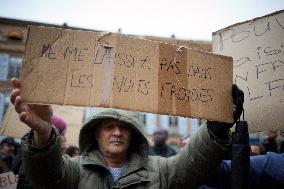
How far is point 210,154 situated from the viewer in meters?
1.95

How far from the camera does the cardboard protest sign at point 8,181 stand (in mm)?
3389

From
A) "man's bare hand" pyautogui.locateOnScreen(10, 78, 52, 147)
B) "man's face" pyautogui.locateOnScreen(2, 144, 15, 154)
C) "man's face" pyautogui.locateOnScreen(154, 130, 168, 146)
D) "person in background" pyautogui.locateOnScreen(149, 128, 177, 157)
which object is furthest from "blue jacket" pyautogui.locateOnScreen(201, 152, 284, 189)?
"man's face" pyautogui.locateOnScreen(2, 144, 15, 154)

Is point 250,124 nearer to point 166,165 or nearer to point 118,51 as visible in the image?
point 166,165

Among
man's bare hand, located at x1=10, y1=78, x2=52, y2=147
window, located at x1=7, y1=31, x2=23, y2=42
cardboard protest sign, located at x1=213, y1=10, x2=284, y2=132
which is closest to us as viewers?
man's bare hand, located at x1=10, y1=78, x2=52, y2=147

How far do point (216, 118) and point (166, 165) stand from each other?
0.67 m

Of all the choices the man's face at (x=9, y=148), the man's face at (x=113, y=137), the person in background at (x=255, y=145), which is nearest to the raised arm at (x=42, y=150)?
the man's face at (x=113, y=137)

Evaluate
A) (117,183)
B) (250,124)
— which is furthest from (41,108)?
(250,124)

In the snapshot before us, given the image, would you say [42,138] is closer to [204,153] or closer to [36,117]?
[36,117]

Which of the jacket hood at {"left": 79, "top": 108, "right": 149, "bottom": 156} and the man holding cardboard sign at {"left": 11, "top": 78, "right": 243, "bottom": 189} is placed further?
the jacket hood at {"left": 79, "top": 108, "right": 149, "bottom": 156}

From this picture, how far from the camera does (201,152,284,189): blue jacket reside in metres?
1.91

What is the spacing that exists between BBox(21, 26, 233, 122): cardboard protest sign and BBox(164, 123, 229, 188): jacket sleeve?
0.23 metres

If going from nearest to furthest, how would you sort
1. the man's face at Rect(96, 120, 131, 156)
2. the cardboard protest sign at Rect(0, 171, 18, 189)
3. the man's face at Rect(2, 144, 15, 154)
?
the man's face at Rect(96, 120, 131, 156) → the cardboard protest sign at Rect(0, 171, 18, 189) → the man's face at Rect(2, 144, 15, 154)

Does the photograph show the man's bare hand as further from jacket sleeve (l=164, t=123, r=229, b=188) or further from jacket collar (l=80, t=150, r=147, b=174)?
jacket sleeve (l=164, t=123, r=229, b=188)

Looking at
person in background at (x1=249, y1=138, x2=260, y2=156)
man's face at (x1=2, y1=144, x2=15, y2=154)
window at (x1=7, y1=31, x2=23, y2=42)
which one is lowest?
man's face at (x1=2, y1=144, x2=15, y2=154)
